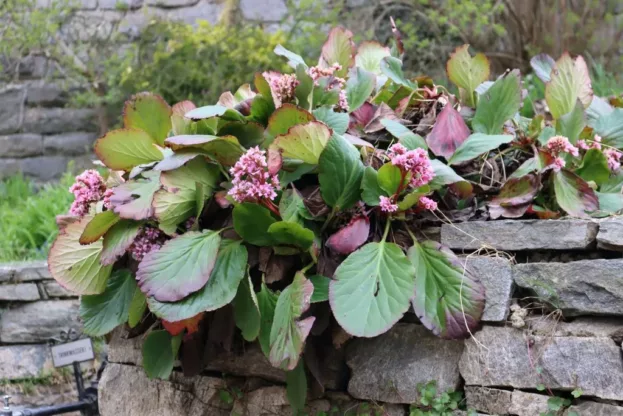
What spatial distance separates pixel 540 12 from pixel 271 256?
11.6 feet

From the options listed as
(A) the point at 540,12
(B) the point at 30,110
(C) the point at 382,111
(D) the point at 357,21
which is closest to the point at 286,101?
(C) the point at 382,111

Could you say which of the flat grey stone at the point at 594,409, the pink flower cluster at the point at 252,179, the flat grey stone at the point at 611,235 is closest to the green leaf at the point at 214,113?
the pink flower cluster at the point at 252,179

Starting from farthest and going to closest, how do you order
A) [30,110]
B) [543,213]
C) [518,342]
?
1. [30,110]
2. [543,213]
3. [518,342]

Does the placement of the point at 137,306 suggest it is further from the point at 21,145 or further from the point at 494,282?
the point at 21,145

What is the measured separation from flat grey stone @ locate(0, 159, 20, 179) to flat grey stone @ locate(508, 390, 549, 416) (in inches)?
190

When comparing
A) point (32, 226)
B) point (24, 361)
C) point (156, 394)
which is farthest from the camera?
point (32, 226)

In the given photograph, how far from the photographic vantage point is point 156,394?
1622mm

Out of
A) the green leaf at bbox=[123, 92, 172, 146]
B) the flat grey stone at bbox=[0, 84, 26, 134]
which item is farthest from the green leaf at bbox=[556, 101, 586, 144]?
the flat grey stone at bbox=[0, 84, 26, 134]

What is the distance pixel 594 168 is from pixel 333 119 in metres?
0.59

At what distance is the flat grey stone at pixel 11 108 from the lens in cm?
537

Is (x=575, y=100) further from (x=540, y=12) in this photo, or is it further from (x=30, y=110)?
(x=30, y=110)

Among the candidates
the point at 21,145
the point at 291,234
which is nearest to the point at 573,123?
the point at 291,234

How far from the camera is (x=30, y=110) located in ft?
17.7

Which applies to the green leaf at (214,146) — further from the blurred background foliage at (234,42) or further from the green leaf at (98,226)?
the blurred background foliage at (234,42)
